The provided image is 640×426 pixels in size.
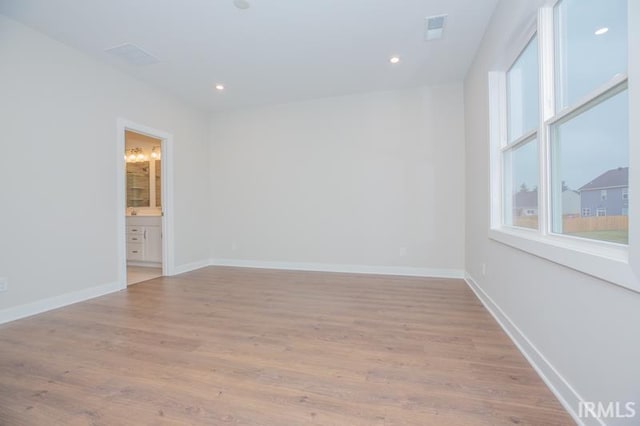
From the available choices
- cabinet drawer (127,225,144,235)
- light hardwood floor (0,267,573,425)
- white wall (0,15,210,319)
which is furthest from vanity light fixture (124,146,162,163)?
light hardwood floor (0,267,573,425)

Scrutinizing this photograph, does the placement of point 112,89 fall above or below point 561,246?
above

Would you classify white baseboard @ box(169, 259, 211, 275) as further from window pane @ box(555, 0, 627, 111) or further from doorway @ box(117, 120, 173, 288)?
window pane @ box(555, 0, 627, 111)

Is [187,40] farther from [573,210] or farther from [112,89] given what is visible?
[573,210]

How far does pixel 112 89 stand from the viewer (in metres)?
3.55

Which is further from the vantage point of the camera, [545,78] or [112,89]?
[112,89]

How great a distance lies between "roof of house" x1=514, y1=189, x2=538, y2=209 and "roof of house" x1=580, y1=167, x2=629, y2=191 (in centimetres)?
60

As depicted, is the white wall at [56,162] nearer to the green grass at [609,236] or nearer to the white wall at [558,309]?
the white wall at [558,309]

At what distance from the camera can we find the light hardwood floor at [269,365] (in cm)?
139

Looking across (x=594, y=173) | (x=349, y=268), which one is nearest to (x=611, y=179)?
(x=594, y=173)

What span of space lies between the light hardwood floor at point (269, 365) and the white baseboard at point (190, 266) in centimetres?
135

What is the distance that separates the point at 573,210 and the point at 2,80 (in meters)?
4.61

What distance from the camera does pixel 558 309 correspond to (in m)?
1.51

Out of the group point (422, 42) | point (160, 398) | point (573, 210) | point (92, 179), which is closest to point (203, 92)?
point (92, 179)

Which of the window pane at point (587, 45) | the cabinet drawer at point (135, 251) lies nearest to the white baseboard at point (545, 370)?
the window pane at point (587, 45)
